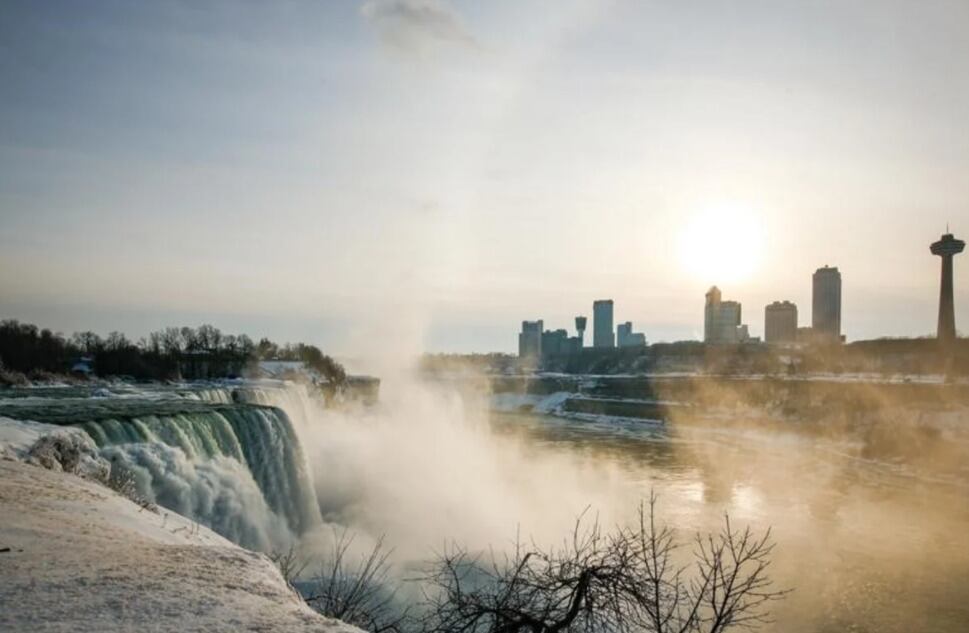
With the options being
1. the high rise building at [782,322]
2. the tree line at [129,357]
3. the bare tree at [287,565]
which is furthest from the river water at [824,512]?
the high rise building at [782,322]

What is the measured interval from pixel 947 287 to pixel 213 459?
94.3 m

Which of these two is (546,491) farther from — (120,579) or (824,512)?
(120,579)

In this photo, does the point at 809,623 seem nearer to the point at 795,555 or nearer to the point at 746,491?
the point at 795,555

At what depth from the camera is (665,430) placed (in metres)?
60.4

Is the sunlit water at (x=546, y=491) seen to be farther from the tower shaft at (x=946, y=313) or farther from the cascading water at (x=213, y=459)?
the tower shaft at (x=946, y=313)

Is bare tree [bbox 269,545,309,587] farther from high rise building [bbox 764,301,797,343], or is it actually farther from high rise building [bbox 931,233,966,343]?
high rise building [bbox 764,301,797,343]

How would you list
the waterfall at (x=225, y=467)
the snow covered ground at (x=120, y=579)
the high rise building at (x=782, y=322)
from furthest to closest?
the high rise building at (x=782, y=322), the waterfall at (x=225, y=467), the snow covered ground at (x=120, y=579)

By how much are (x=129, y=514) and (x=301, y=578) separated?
25.3 feet

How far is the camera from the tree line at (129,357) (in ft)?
145

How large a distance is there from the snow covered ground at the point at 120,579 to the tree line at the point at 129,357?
40.3 meters

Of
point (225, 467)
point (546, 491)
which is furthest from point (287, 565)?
point (546, 491)

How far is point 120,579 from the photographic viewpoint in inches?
183

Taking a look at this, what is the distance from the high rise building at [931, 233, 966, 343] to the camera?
7619cm

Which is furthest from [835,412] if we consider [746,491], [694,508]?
Answer: [694,508]
